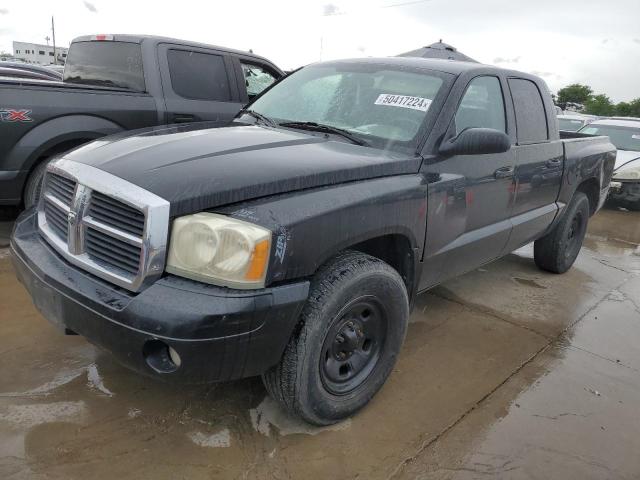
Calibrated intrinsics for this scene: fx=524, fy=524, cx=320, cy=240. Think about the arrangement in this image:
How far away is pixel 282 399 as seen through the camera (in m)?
2.27

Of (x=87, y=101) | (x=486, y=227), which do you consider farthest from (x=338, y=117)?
(x=87, y=101)

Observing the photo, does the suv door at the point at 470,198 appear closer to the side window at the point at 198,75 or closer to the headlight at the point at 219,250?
the headlight at the point at 219,250

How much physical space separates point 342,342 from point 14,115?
3352 millimetres

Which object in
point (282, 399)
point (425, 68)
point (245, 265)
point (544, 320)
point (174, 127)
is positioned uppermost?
point (425, 68)

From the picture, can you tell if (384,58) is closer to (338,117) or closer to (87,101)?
(338,117)

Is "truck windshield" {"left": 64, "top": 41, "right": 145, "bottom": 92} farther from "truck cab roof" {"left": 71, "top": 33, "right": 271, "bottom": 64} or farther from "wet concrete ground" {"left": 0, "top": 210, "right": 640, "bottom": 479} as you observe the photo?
"wet concrete ground" {"left": 0, "top": 210, "right": 640, "bottom": 479}

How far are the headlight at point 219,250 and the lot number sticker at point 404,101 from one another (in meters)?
1.43

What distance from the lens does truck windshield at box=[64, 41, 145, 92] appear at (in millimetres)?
5023

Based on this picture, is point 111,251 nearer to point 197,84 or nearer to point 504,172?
point 504,172

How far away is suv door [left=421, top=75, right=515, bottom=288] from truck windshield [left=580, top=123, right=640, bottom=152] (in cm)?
743

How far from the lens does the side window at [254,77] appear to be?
5.78 meters

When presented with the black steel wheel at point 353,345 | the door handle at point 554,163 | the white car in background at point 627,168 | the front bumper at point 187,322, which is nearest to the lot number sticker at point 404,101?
the black steel wheel at point 353,345

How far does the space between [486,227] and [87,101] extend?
3460 millimetres

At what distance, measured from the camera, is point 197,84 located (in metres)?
5.27
